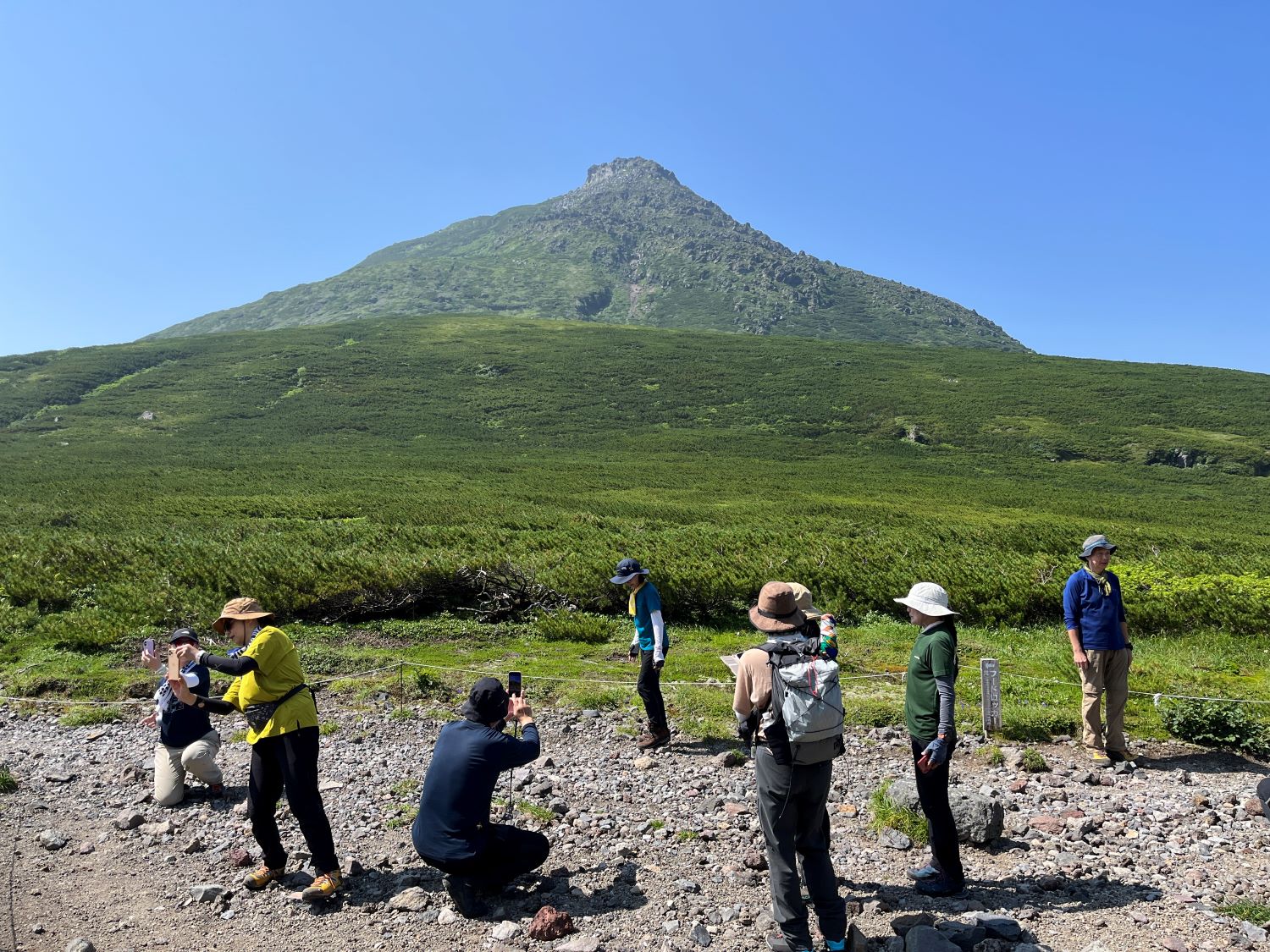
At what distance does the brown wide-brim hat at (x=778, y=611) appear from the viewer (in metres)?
5.08

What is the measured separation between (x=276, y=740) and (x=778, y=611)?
4.19 m

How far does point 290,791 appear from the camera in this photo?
19.8ft

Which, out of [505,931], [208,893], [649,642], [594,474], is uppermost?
[594,474]

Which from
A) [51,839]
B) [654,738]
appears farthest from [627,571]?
[51,839]

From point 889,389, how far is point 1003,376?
2380cm

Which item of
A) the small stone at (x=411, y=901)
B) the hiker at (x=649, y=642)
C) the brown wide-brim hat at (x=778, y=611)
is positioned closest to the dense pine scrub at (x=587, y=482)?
the hiker at (x=649, y=642)

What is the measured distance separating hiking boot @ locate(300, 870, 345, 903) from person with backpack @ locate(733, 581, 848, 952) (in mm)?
3455

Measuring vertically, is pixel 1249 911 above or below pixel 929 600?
below

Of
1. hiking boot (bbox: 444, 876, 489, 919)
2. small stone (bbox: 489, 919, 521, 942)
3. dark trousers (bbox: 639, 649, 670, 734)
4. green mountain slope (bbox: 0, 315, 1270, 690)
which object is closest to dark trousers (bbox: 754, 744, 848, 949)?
small stone (bbox: 489, 919, 521, 942)

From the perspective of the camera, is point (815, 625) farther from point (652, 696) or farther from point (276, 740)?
point (276, 740)

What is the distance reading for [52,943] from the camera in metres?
5.50

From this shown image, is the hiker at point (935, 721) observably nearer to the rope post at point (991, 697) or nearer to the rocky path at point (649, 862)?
the rocky path at point (649, 862)

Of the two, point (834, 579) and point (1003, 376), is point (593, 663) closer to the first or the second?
point (834, 579)

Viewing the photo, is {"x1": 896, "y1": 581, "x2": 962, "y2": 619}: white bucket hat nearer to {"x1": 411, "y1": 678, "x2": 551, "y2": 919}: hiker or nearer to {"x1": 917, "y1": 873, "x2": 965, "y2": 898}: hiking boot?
{"x1": 917, "y1": 873, "x2": 965, "y2": 898}: hiking boot
